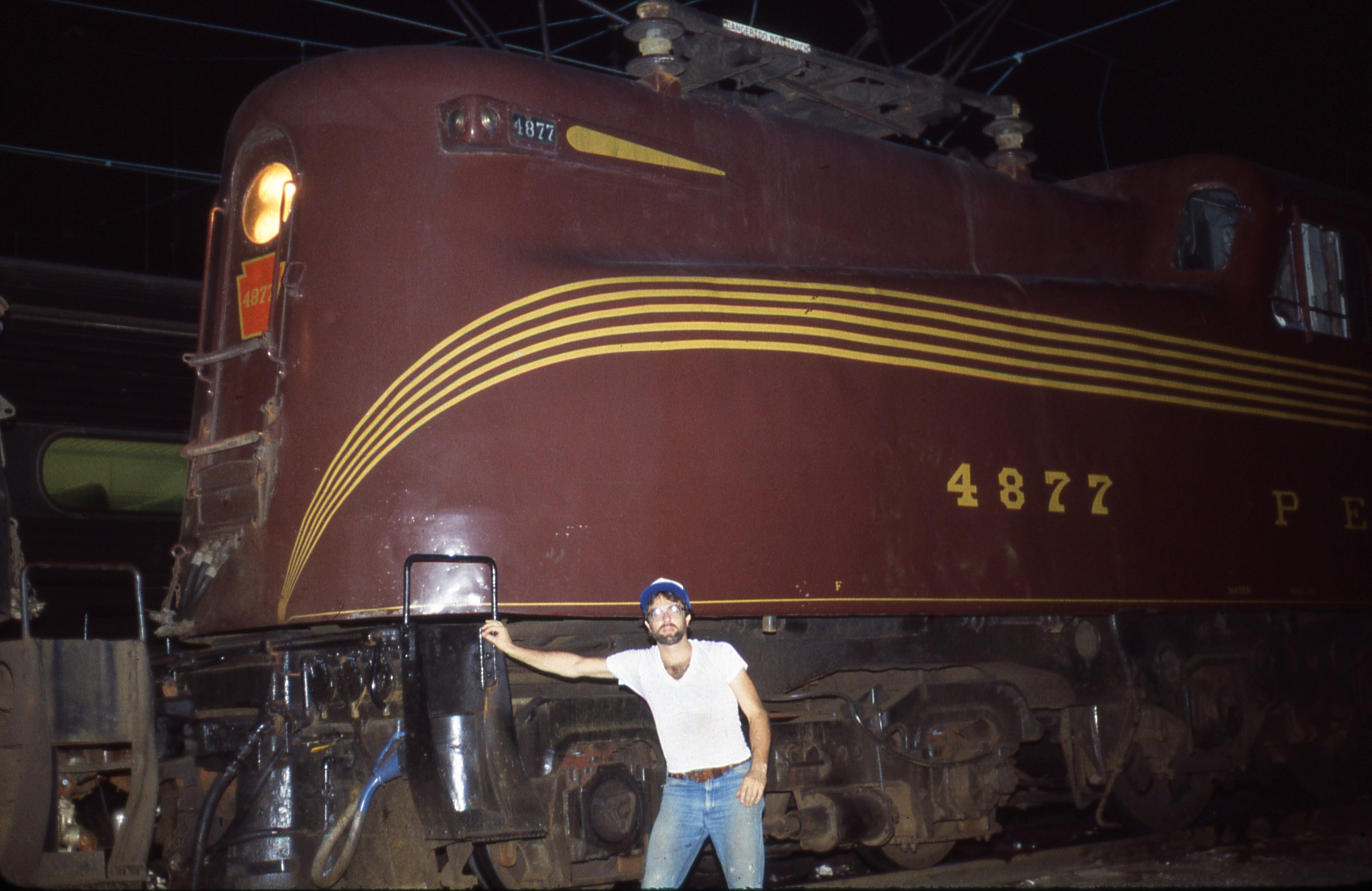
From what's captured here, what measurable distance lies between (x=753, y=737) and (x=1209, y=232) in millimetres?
5176

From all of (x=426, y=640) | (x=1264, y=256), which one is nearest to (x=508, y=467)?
(x=426, y=640)

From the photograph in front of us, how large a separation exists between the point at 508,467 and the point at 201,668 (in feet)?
5.68

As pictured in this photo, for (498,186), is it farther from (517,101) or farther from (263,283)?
(263,283)

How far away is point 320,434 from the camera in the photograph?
5172mm

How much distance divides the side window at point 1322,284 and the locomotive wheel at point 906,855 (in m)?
3.82

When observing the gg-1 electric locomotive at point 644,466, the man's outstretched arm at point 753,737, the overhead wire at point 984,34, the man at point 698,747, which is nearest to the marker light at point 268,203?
the gg-1 electric locomotive at point 644,466

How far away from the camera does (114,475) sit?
798cm

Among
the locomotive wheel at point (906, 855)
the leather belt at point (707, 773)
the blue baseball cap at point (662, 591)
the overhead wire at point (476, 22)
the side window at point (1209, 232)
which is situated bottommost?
the locomotive wheel at point (906, 855)

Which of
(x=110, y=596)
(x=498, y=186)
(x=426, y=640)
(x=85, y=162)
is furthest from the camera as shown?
(x=85, y=162)

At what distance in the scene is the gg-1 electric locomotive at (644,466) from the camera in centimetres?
511

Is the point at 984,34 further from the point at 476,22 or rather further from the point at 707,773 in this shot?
the point at 707,773

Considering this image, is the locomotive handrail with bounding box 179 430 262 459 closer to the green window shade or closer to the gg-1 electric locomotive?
the gg-1 electric locomotive

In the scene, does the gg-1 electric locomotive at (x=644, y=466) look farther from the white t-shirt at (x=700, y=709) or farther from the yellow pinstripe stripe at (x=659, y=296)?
the white t-shirt at (x=700, y=709)

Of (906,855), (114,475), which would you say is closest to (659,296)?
(906,855)
